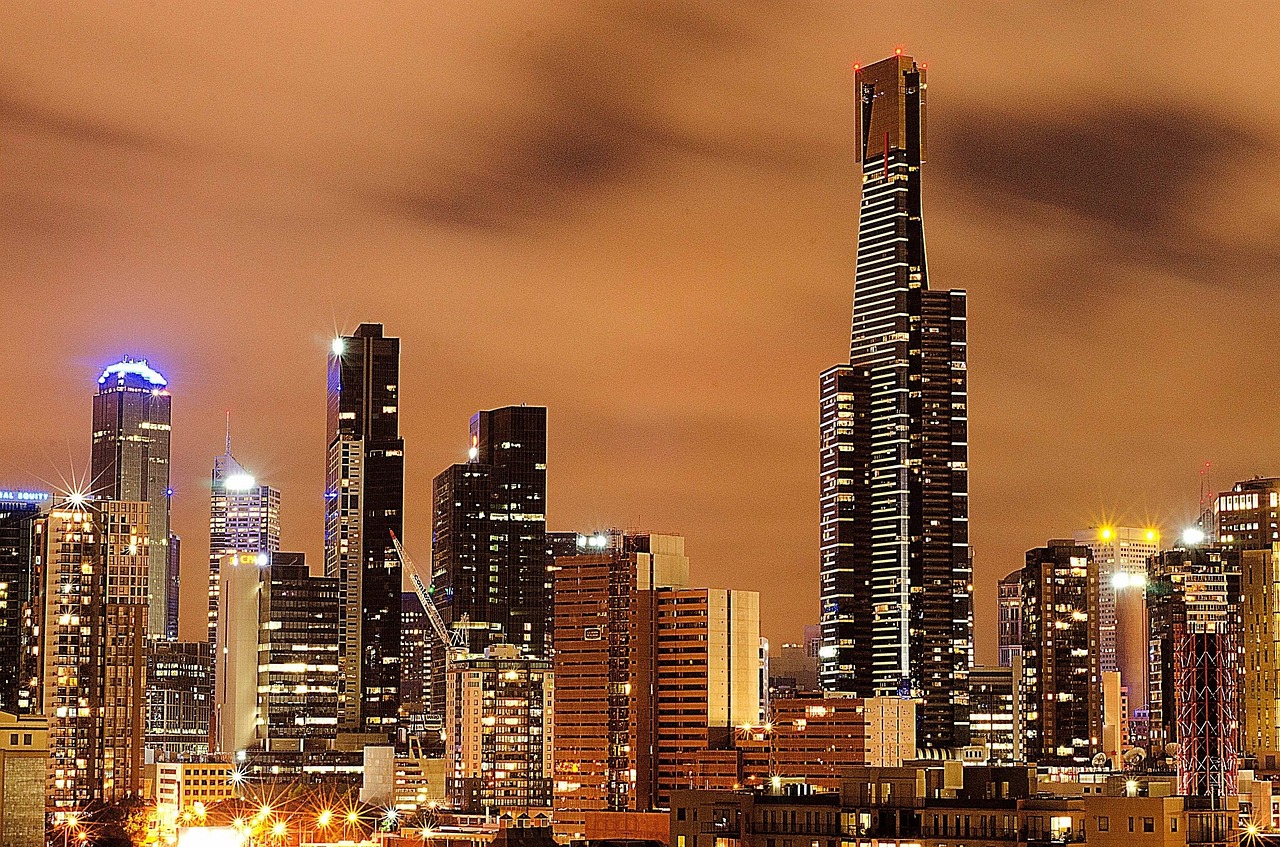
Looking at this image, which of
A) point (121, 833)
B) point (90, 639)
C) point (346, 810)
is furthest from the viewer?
point (90, 639)

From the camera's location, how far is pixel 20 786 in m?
116

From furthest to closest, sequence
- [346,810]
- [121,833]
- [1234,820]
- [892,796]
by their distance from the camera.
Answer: [346,810] → [121,833] → [892,796] → [1234,820]

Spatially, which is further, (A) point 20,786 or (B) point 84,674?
(B) point 84,674

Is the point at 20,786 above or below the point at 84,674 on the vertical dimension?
below

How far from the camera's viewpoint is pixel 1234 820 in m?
84.1

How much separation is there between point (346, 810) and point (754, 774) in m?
42.2

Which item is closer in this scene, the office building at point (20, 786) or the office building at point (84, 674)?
the office building at point (20, 786)

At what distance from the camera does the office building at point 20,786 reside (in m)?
112

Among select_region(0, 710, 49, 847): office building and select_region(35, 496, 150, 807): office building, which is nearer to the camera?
select_region(0, 710, 49, 847): office building

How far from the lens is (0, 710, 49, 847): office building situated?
111812 mm

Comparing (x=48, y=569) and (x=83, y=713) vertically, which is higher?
(x=48, y=569)

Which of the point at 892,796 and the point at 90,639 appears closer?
the point at 892,796

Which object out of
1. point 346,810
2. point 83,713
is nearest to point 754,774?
point 346,810

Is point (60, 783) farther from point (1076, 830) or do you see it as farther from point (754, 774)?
point (1076, 830)
